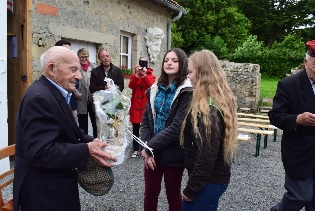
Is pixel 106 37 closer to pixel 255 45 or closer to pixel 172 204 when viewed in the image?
pixel 172 204

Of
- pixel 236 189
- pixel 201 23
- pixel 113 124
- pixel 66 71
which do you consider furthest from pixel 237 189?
pixel 201 23

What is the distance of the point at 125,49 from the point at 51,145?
7285mm

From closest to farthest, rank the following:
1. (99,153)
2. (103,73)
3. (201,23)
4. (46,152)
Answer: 1. (46,152)
2. (99,153)
3. (103,73)
4. (201,23)

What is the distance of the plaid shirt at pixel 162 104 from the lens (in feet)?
10.3

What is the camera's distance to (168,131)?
9.86ft

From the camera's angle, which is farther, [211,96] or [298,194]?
[298,194]

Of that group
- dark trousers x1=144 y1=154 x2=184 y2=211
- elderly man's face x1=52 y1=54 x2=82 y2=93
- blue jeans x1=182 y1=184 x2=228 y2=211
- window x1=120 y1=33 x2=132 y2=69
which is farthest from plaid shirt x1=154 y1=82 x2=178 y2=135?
window x1=120 y1=33 x2=132 y2=69

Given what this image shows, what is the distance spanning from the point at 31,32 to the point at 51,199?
4.29 m

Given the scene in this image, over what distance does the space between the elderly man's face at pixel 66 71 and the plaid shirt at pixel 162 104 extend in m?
1.18

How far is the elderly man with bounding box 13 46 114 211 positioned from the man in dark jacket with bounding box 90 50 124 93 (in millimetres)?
3691

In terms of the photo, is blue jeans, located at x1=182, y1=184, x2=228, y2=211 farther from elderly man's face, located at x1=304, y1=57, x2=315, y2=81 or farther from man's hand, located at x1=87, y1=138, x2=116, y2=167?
elderly man's face, located at x1=304, y1=57, x2=315, y2=81

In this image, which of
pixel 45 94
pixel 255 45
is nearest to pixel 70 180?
pixel 45 94

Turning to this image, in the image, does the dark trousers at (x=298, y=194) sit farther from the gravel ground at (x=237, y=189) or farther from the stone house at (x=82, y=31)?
the stone house at (x=82, y=31)

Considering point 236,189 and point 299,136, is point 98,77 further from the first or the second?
point 299,136
